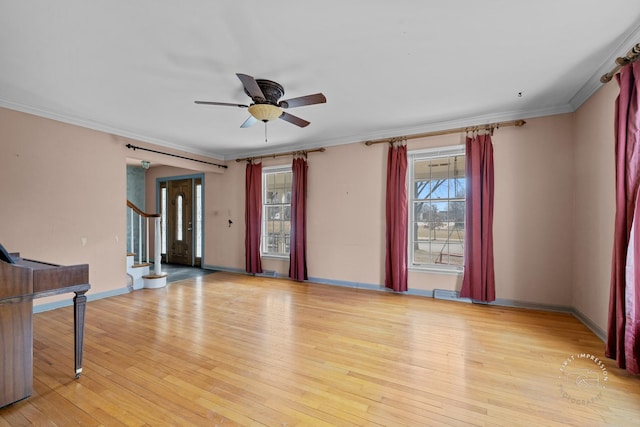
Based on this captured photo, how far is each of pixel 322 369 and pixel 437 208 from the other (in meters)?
3.17

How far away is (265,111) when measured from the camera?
2793 millimetres

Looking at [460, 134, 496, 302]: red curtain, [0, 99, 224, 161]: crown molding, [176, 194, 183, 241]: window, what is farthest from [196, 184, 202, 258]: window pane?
[460, 134, 496, 302]: red curtain

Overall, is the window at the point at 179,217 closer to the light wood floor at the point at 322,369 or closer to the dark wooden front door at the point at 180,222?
the dark wooden front door at the point at 180,222

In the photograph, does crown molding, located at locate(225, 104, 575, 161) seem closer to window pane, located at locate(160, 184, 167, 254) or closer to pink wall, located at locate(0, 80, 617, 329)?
pink wall, located at locate(0, 80, 617, 329)

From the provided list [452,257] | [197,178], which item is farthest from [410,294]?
[197,178]

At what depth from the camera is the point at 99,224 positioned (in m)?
4.21

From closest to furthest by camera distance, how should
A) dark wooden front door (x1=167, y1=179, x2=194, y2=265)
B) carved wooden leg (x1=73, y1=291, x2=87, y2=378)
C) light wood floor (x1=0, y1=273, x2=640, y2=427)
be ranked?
light wood floor (x1=0, y1=273, x2=640, y2=427) → carved wooden leg (x1=73, y1=291, x2=87, y2=378) → dark wooden front door (x1=167, y1=179, x2=194, y2=265)

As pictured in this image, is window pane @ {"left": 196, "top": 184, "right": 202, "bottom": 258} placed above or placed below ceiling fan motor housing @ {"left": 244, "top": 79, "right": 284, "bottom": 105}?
below

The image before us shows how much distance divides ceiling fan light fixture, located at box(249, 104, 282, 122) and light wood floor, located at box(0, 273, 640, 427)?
89.9 inches

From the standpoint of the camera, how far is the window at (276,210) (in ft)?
19.2

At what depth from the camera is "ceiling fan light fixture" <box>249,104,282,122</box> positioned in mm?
2740

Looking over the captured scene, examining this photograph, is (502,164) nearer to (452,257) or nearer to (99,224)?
(452,257)

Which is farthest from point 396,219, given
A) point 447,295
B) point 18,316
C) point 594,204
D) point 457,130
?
point 18,316

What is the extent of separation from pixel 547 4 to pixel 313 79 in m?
1.86
